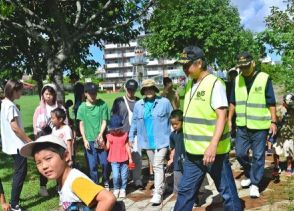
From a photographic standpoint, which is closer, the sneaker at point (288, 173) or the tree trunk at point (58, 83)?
the sneaker at point (288, 173)

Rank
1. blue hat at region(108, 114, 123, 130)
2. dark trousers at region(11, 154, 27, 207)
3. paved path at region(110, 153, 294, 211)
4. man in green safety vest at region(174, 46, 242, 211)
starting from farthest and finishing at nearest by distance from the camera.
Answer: blue hat at region(108, 114, 123, 130) < dark trousers at region(11, 154, 27, 207) < paved path at region(110, 153, 294, 211) < man in green safety vest at region(174, 46, 242, 211)

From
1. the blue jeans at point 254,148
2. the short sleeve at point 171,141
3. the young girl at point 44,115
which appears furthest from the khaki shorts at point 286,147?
the young girl at point 44,115

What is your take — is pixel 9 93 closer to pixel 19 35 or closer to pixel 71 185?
pixel 71 185

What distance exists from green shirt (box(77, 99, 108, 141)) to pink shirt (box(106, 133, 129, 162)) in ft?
0.74

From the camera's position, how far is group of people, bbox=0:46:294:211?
4773 millimetres

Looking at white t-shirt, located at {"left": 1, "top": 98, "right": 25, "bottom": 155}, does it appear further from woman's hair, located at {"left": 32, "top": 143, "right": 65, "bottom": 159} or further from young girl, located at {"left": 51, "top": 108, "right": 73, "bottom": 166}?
woman's hair, located at {"left": 32, "top": 143, "right": 65, "bottom": 159}

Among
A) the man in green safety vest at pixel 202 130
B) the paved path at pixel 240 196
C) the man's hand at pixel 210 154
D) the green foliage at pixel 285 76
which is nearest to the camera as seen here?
the man's hand at pixel 210 154

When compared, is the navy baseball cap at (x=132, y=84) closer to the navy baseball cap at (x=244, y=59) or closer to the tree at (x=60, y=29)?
the navy baseball cap at (x=244, y=59)

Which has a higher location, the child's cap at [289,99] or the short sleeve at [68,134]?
the child's cap at [289,99]

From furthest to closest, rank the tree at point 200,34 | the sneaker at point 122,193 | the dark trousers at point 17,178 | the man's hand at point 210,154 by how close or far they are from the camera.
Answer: the tree at point 200,34 → the sneaker at point 122,193 → the dark trousers at point 17,178 → the man's hand at point 210,154

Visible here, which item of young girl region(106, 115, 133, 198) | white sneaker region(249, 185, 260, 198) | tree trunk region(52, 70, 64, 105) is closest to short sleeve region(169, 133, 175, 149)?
young girl region(106, 115, 133, 198)

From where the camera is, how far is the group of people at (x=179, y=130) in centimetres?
477

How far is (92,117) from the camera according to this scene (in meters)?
7.33

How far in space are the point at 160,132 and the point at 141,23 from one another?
18.3ft
